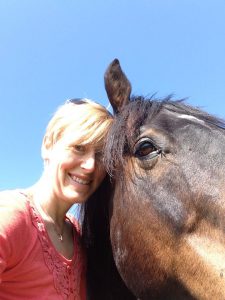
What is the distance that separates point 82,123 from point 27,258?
84 centimetres

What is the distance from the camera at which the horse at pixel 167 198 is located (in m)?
2.04

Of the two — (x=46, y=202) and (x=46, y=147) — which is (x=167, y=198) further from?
(x=46, y=147)

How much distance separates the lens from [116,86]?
9.14 ft

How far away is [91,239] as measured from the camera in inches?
114

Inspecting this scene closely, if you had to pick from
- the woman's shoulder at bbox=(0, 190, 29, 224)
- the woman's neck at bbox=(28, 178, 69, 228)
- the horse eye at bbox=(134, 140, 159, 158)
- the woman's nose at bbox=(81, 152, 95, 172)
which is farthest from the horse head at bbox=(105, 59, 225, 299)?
the woman's shoulder at bbox=(0, 190, 29, 224)

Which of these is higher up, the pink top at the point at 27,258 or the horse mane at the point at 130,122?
the horse mane at the point at 130,122

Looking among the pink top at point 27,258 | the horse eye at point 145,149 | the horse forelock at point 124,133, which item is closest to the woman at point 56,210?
the pink top at point 27,258

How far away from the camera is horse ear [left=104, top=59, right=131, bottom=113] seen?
9.11 feet

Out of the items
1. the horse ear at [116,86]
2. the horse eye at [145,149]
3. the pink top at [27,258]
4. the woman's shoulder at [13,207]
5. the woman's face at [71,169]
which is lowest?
the pink top at [27,258]

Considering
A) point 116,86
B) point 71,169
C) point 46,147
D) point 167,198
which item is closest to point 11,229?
point 71,169

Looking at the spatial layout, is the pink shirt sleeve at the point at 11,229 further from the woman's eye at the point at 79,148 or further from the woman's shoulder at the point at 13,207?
the woman's eye at the point at 79,148

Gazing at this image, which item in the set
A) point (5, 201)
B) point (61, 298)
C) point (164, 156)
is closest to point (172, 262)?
point (164, 156)

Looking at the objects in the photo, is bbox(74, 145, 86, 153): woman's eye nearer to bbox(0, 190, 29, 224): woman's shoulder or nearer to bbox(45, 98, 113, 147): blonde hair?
bbox(45, 98, 113, 147): blonde hair

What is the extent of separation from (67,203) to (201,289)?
3.32 ft
